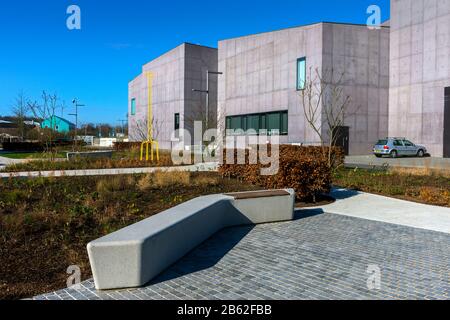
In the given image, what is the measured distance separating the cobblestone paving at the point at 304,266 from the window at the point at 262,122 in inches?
1012

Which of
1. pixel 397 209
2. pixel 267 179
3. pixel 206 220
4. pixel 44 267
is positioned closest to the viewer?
pixel 44 267

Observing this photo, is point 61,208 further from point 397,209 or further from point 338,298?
point 397,209

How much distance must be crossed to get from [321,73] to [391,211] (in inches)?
851

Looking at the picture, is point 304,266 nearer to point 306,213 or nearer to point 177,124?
point 306,213

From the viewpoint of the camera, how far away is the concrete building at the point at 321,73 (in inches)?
1158

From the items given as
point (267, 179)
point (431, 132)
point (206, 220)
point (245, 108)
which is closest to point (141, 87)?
point (245, 108)

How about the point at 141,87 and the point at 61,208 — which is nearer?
the point at 61,208

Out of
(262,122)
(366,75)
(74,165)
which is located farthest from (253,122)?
(74,165)

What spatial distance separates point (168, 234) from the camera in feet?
16.1

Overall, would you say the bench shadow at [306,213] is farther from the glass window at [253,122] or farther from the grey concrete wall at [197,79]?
the grey concrete wall at [197,79]

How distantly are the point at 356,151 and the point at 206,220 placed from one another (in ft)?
87.6

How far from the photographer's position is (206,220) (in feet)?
20.4

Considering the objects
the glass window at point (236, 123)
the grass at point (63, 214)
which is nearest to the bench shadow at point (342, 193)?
the grass at point (63, 214)
